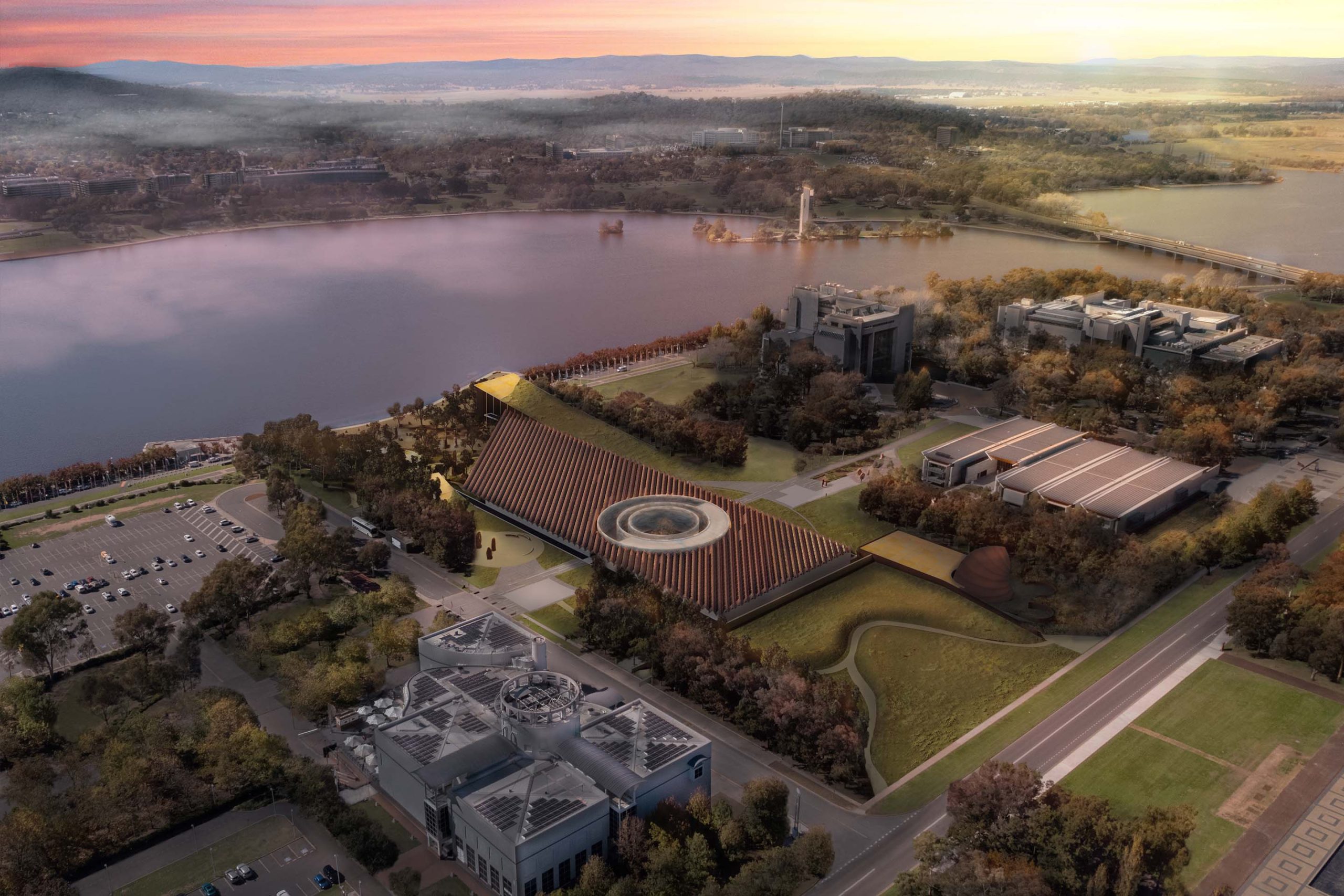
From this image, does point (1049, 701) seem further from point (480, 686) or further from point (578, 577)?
point (578, 577)

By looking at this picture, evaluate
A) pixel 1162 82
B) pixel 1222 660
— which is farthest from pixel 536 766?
pixel 1162 82

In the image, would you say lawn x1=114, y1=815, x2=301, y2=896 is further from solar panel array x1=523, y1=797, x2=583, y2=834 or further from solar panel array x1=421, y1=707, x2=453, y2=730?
solar panel array x1=523, y1=797, x2=583, y2=834

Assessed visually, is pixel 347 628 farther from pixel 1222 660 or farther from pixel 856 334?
pixel 856 334

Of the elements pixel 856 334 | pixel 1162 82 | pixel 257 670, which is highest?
pixel 1162 82

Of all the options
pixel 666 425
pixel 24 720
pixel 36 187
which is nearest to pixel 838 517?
pixel 666 425

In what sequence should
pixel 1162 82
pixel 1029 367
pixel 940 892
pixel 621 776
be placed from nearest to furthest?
pixel 940 892 → pixel 621 776 → pixel 1029 367 → pixel 1162 82

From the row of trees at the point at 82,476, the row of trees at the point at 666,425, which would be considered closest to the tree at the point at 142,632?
the row of trees at the point at 82,476
